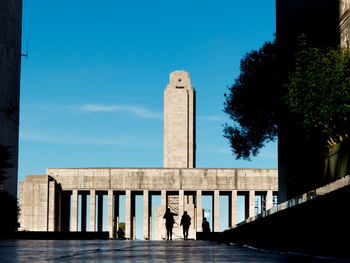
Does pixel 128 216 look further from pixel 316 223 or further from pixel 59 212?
pixel 316 223

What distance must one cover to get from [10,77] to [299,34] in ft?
46.7

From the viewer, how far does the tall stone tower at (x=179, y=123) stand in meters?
72.0

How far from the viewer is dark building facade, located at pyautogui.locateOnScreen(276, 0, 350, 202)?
27344 mm

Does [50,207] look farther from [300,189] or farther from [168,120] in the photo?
[300,189]

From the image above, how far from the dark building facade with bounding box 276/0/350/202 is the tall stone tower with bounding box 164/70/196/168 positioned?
40432mm

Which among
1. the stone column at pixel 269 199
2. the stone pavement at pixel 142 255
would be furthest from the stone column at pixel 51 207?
the stone pavement at pixel 142 255

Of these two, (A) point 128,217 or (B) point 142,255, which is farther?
(A) point 128,217

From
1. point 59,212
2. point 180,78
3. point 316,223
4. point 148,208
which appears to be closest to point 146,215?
point 148,208

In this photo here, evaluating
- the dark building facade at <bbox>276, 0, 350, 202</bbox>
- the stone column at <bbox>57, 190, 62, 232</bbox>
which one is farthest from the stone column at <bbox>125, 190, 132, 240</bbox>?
the dark building facade at <bbox>276, 0, 350, 202</bbox>

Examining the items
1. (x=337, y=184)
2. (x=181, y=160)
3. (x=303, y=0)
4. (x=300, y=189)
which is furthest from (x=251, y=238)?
(x=181, y=160)

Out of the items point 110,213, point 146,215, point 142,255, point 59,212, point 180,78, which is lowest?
point 146,215

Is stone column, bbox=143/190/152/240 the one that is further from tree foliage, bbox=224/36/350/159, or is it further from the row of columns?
tree foliage, bbox=224/36/350/159

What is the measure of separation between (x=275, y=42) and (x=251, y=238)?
20064mm

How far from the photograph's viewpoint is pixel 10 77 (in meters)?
32.1
